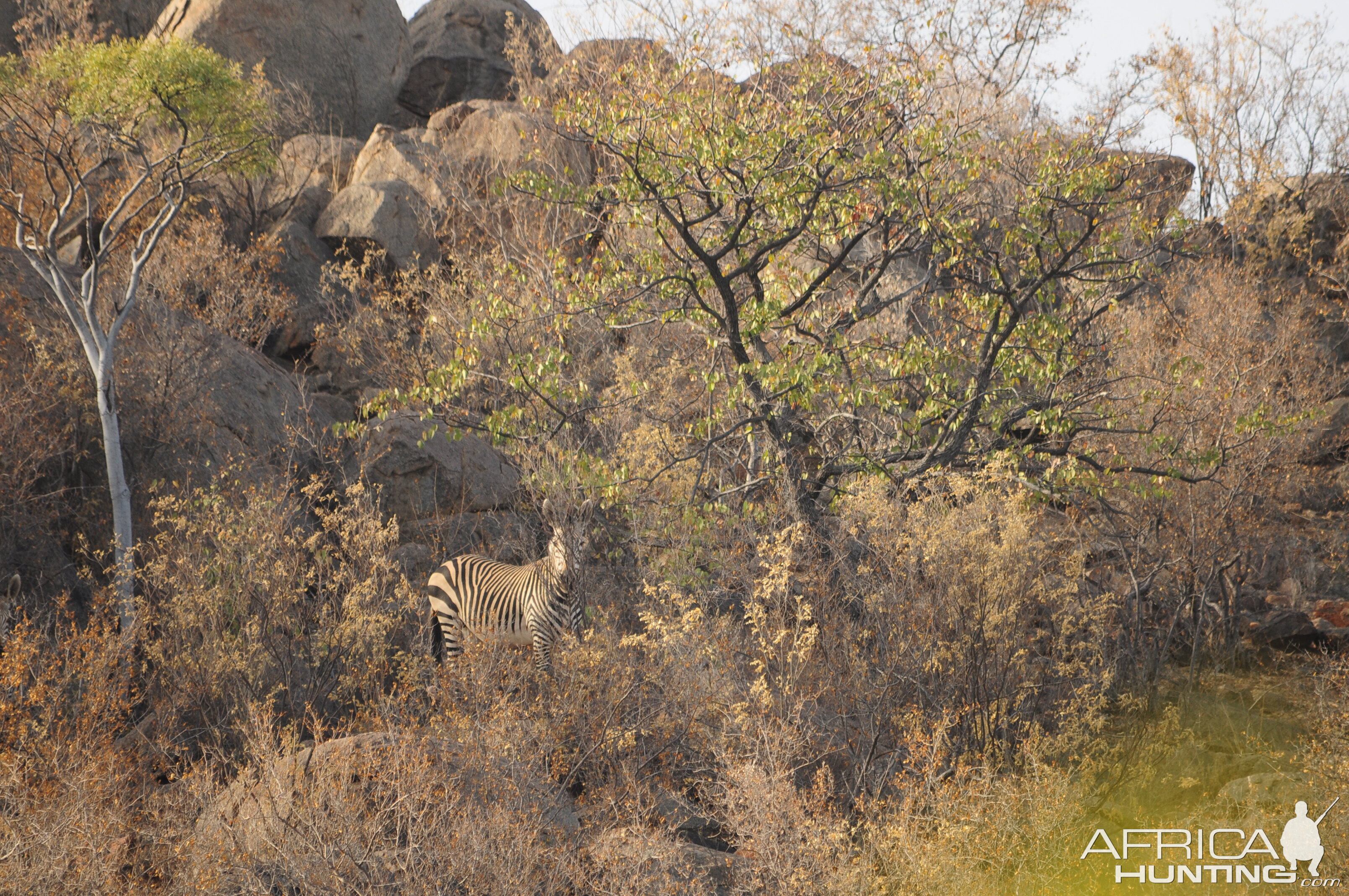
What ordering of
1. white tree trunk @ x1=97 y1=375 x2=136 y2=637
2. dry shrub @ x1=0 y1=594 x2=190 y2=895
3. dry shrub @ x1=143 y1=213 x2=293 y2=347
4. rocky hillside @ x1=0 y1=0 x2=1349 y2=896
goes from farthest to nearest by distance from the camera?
dry shrub @ x1=143 y1=213 x2=293 y2=347 < white tree trunk @ x1=97 y1=375 x2=136 y2=637 < rocky hillside @ x1=0 y1=0 x2=1349 y2=896 < dry shrub @ x1=0 y1=594 x2=190 y2=895

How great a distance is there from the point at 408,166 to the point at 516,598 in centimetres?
1354

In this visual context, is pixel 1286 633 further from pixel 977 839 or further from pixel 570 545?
pixel 570 545

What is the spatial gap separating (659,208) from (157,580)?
552 cm

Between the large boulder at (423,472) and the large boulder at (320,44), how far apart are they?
13142mm

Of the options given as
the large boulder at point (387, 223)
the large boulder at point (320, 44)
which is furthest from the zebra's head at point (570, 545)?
the large boulder at point (320, 44)

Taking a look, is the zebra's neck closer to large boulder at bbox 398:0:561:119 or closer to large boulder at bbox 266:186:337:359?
large boulder at bbox 266:186:337:359

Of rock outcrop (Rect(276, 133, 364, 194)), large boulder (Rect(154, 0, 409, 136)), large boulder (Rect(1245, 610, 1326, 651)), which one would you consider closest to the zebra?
large boulder (Rect(1245, 610, 1326, 651))

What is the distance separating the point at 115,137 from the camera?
11648 mm

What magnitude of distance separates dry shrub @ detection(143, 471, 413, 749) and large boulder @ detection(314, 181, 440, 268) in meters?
10.2

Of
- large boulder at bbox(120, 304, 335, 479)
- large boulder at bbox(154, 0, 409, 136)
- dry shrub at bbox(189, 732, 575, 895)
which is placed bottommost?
dry shrub at bbox(189, 732, 575, 895)

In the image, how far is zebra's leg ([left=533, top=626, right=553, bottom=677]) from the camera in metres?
8.44

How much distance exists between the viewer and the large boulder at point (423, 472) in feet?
41.4

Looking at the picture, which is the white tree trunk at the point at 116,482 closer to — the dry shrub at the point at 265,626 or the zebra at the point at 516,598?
the dry shrub at the point at 265,626

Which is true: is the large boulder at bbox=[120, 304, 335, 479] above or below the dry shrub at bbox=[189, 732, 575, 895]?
above
